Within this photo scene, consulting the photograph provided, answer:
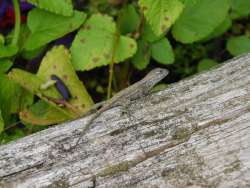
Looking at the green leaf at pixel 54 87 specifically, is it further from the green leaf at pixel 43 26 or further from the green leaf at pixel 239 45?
the green leaf at pixel 239 45

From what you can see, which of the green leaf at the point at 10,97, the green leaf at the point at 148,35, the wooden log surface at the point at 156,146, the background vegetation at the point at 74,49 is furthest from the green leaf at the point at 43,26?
the wooden log surface at the point at 156,146

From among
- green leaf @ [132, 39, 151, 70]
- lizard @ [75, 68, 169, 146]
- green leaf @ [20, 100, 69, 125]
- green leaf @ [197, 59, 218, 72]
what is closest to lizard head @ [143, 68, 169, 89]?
lizard @ [75, 68, 169, 146]

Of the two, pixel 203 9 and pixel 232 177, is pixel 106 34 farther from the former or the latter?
pixel 232 177

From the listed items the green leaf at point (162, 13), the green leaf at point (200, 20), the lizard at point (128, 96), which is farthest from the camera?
the green leaf at point (200, 20)

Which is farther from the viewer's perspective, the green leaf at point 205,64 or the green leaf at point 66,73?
the green leaf at point 205,64

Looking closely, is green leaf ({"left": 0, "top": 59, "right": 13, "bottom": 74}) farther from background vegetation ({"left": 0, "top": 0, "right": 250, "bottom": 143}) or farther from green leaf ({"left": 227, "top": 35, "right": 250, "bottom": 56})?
green leaf ({"left": 227, "top": 35, "right": 250, "bottom": 56})

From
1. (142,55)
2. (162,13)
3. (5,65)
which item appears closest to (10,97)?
(5,65)

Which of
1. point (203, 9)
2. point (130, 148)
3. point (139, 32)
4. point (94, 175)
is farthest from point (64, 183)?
point (203, 9)

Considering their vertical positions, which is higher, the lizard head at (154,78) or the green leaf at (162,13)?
the green leaf at (162,13)
